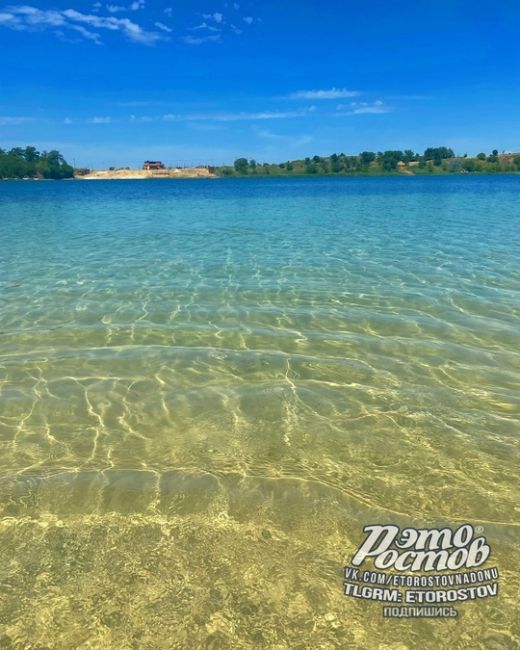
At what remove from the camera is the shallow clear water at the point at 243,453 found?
139 inches

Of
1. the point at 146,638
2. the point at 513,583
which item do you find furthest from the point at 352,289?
the point at 146,638

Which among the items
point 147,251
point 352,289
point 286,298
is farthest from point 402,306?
point 147,251

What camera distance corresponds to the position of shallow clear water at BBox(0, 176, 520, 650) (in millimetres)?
3529

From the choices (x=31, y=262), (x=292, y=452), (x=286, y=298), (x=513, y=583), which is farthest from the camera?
(x=31, y=262)

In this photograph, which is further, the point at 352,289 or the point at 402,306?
the point at 352,289

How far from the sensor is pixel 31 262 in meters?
17.8

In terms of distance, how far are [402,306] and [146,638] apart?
31.1 feet

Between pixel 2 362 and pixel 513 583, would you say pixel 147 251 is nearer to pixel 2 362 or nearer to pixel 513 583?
pixel 2 362

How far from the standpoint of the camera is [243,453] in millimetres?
5613

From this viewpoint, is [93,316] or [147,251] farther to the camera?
[147,251]

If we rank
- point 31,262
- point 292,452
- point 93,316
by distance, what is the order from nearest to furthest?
point 292,452 → point 93,316 → point 31,262

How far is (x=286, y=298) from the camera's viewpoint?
40.2 ft

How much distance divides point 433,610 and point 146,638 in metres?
2.16

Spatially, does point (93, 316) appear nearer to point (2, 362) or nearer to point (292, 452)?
point (2, 362)
